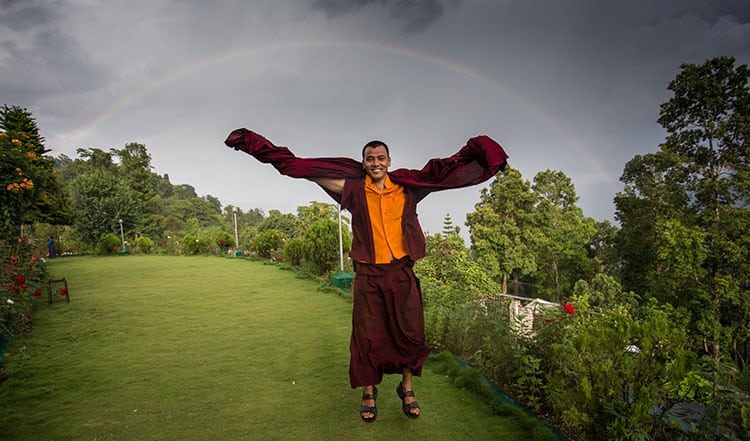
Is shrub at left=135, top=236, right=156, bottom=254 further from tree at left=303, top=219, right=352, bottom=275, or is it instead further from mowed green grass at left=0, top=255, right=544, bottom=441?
mowed green grass at left=0, top=255, right=544, bottom=441

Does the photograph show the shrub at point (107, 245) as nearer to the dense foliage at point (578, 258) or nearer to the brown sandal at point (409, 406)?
the dense foliage at point (578, 258)

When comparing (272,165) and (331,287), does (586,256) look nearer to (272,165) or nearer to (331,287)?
(331,287)

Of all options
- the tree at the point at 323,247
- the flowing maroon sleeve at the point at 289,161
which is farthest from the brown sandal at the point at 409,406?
the tree at the point at 323,247

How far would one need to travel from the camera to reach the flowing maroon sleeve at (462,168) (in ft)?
8.54

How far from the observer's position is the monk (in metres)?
2.69

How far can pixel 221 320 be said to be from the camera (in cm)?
581

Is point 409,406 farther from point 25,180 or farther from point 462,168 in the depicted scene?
point 25,180

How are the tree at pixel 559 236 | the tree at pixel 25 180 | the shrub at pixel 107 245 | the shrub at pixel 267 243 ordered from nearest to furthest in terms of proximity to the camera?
1. the tree at pixel 25 180
2. the shrub at pixel 267 243
3. the shrub at pixel 107 245
4. the tree at pixel 559 236

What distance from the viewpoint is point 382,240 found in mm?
2695

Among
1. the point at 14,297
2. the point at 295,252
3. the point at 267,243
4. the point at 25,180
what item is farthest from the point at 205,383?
the point at 267,243

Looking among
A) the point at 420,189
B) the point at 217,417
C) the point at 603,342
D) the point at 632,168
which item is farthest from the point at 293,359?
the point at 632,168

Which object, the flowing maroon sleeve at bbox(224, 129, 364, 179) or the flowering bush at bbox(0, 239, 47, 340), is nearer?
the flowing maroon sleeve at bbox(224, 129, 364, 179)

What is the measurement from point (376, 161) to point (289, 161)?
0.63m

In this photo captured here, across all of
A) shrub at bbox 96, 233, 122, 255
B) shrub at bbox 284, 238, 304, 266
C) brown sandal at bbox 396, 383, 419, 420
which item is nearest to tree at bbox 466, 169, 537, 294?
shrub at bbox 284, 238, 304, 266
